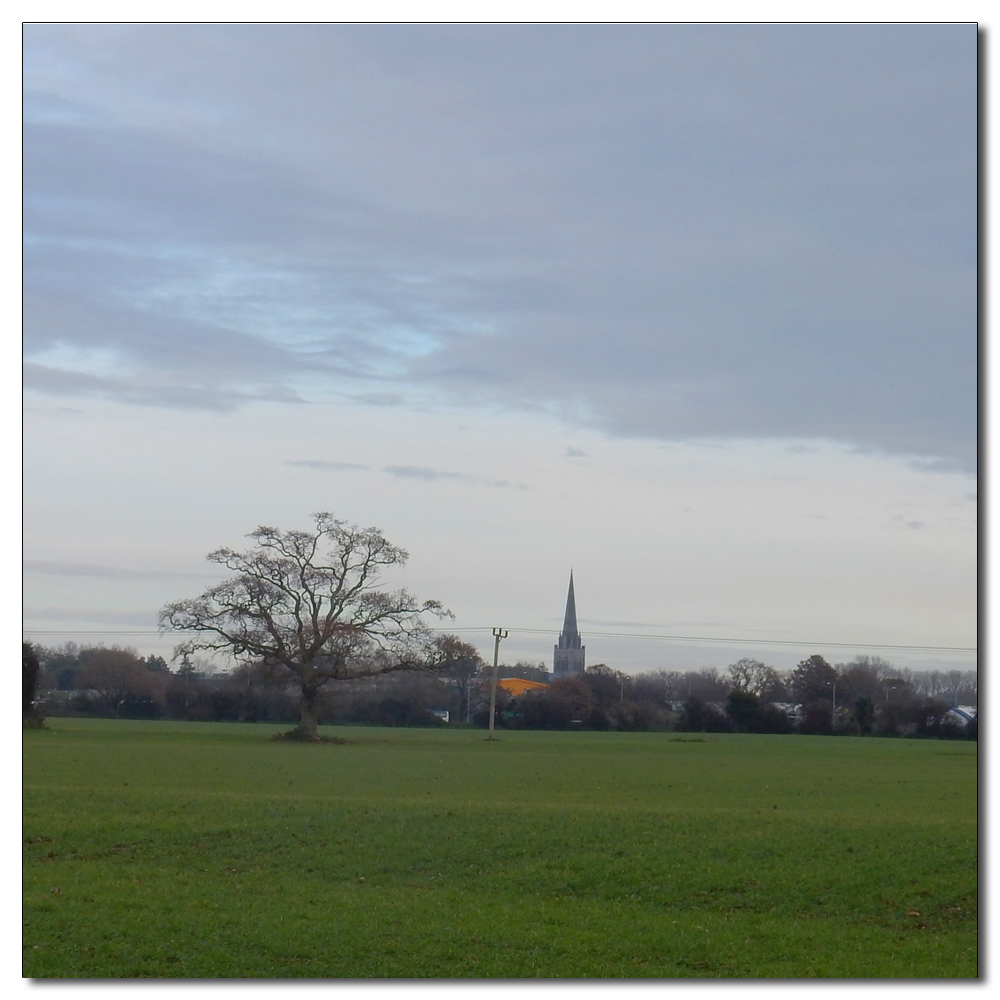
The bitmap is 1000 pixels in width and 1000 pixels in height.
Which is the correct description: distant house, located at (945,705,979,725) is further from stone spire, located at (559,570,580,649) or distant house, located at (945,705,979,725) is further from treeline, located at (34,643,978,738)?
stone spire, located at (559,570,580,649)

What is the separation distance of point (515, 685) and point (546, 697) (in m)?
2.16

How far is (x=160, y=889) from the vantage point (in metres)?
14.0

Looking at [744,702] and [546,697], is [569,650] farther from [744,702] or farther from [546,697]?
[744,702]

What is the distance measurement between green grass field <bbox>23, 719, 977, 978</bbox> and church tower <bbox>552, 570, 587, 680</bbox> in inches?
131

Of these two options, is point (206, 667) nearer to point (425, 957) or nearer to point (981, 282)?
point (425, 957)

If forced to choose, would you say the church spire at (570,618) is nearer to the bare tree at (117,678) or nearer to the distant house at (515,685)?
the distant house at (515,685)

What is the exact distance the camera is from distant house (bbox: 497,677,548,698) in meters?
32.7

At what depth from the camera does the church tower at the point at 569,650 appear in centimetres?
2064

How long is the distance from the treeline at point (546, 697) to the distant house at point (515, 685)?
0.19 metres

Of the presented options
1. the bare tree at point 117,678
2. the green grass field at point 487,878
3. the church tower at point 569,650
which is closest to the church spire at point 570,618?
the church tower at point 569,650

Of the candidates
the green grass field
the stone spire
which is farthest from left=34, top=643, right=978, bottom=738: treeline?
the stone spire

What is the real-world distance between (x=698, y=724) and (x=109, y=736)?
815 inches

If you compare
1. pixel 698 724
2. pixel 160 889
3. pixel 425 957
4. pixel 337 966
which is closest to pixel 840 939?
pixel 425 957

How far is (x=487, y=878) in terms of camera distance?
14.6 meters
